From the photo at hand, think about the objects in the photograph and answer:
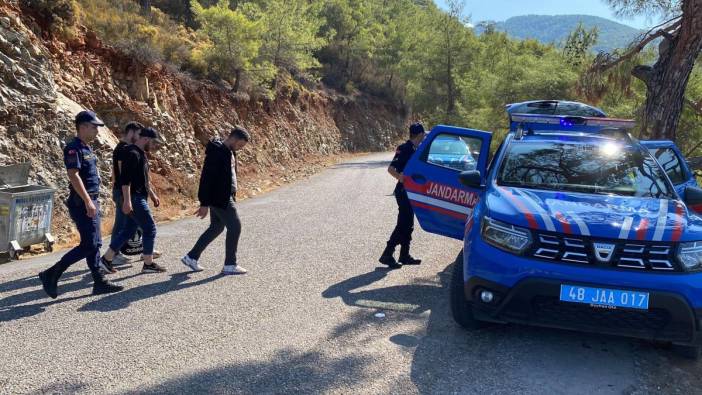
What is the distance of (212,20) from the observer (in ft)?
55.9

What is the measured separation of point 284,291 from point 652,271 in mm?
3433

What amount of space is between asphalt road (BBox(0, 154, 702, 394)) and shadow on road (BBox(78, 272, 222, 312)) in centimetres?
2

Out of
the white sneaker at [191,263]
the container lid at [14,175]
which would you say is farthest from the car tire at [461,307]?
the container lid at [14,175]

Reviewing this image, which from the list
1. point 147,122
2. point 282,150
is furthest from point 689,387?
point 282,150

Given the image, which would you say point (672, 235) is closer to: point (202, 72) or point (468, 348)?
point (468, 348)

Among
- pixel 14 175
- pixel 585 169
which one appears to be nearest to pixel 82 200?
pixel 14 175

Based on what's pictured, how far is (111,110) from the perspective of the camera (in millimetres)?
11680

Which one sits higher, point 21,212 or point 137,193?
point 137,193

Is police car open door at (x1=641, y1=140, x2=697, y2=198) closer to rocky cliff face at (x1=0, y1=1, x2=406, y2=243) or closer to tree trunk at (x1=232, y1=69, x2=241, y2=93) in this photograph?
rocky cliff face at (x1=0, y1=1, x2=406, y2=243)

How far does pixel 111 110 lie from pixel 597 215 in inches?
434

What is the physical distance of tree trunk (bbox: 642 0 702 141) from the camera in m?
8.12

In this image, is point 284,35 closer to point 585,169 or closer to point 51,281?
point 51,281

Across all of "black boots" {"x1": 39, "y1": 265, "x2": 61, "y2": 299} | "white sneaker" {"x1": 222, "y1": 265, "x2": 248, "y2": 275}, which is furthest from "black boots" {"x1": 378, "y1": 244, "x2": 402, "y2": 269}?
"black boots" {"x1": 39, "y1": 265, "x2": 61, "y2": 299}

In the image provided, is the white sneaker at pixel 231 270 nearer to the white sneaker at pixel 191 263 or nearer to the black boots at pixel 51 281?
the white sneaker at pixel 191 263
